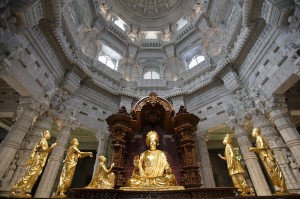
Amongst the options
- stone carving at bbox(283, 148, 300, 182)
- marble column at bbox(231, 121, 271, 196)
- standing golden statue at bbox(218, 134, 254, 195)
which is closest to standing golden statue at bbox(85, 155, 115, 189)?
standing golden statue at bbox(218, 134, 254, 195)

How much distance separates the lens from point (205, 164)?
11.1 m

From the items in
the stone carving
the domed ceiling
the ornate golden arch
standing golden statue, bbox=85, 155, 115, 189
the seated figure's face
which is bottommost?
standing golden statue, bbox=85, 155, 115, 189

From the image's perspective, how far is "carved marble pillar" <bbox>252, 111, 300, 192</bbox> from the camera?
7.19 m

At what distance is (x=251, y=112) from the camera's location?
9.43 metres

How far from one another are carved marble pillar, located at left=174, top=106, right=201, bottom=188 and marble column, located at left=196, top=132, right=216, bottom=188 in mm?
4067

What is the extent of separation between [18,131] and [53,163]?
2518mm

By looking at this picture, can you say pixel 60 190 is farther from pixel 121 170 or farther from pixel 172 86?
pixel 172 86

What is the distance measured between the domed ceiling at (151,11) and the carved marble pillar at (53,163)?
15.0 meters

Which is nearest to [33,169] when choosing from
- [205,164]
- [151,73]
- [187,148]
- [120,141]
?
[120,141]

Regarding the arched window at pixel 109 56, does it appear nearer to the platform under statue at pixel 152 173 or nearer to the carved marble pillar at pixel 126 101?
the carved marble pillar at pixel 126 101

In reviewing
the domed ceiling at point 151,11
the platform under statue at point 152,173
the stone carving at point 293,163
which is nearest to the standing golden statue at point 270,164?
the stone carving at point 293,163

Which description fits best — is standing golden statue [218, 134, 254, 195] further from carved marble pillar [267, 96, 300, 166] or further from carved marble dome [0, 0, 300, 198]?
carved marble pillar [267, 96, 300, 166]

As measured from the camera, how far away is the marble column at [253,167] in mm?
8383

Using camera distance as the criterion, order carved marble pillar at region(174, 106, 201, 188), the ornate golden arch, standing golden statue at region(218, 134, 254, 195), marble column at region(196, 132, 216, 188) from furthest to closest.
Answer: marble column at region(196, 132, 216, 188), the ornate golden arch, carved marble pillar at region(174, 106, 201, 188), standing golden statue at region(218, 134, 254, 195)
